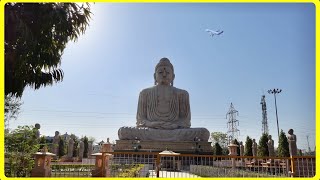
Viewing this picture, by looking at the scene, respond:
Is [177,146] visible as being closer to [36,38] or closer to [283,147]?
[283,147]

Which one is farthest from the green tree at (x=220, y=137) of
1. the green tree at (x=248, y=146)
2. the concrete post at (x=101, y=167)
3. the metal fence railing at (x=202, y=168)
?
the concrete post at (x=101, y=167)

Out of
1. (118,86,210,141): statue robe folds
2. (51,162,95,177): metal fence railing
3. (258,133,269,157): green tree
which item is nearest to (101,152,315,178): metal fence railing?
(51,162,95,177): metal fence railing

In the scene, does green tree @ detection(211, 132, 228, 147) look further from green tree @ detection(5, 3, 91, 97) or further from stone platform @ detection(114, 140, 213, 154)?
green tree @ detection(5, 3, 91, 97)

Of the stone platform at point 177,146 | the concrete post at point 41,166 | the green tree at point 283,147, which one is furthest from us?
the green tree at point 283,147

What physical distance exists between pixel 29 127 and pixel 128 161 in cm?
343

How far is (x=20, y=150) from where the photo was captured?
8711mm

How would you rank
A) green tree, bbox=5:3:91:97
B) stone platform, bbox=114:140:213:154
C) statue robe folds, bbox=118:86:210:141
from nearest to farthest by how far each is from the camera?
green tree, bbox=5:3:91:97 → stone platform, bbox=114:140:213:154 → statue robe folds, bbox=118:86:210:141

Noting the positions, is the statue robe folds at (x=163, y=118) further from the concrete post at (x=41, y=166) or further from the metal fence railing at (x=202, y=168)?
the concrete post at (x=41, y=166)

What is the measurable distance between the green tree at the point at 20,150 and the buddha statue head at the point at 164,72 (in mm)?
11063

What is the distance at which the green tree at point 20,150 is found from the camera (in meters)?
7.82

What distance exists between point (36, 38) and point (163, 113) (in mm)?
12890

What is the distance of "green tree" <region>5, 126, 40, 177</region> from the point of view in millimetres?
7816

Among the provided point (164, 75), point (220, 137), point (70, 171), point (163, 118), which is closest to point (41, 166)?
point (70, 171)

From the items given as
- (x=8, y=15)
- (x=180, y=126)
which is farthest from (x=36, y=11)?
(x=180, y=126)
